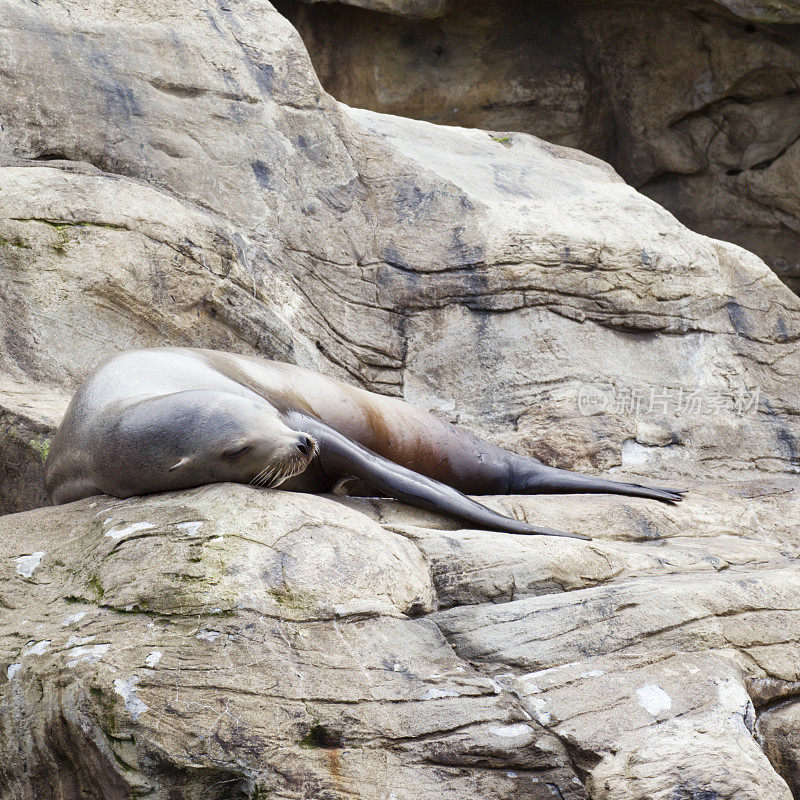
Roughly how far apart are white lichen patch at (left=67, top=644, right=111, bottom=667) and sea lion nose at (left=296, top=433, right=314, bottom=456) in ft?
3.28

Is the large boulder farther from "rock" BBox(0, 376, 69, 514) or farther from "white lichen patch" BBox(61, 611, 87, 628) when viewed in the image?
"white lichen patch" BBox(61, 611, 87, 628)

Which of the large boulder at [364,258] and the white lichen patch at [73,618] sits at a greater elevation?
the large boulder at [364,258]

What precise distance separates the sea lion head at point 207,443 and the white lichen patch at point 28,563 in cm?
43

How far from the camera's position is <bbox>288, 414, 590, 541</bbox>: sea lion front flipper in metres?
3.87

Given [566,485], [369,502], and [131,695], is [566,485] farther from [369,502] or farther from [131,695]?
[131,695]

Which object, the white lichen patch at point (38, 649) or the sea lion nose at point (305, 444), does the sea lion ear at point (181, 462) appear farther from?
the white lichen patch at point (38, 649)

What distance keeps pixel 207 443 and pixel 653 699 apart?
1.63 meters

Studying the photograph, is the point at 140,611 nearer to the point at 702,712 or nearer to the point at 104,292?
the point at 702,712

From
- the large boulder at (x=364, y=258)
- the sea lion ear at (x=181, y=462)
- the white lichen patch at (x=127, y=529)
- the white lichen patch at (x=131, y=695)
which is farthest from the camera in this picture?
the large boulder at (x=364, y=258)

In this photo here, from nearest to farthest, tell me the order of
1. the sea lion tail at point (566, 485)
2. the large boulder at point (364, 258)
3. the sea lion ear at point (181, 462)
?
the sea lion ear at point (181, 462)
the sea lion tail at point (566, 485)
the large boulder at point (364, 258)

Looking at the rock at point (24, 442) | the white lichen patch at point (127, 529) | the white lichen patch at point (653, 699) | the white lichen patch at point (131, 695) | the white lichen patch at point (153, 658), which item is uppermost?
the white lichen patch at point (653, 699)

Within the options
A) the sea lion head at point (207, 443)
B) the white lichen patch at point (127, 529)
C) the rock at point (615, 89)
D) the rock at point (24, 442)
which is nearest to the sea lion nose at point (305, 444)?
the sea lion head at point (207, 443)

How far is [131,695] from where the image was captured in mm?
2572

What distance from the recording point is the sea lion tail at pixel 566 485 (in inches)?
193
